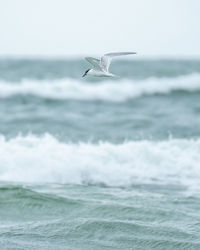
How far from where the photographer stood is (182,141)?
49.3 feet

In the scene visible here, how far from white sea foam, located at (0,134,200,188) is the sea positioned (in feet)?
0.07

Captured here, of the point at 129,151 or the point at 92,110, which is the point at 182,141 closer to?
the point at 129,151

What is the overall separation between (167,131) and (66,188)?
5.91m

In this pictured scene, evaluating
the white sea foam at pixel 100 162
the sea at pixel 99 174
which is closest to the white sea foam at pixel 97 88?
the sea at pixel 99 174

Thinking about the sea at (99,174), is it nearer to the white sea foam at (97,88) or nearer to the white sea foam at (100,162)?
the white sea foam at (100,162)

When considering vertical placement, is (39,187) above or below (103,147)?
below

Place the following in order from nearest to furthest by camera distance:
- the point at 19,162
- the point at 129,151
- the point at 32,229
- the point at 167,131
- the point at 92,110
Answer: the point at 32,229, the point at 19,162, the point at 129,151, the point at 167,131, the point at 92,110

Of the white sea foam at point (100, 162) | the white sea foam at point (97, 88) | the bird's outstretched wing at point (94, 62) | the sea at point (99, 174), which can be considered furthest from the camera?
the white sea foam at point (97, 88)

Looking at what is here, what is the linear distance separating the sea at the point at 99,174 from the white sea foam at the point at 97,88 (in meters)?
1.19

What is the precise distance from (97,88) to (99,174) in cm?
1433

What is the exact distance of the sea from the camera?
863cm

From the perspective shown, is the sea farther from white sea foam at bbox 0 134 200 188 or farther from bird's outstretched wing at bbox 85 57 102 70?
bird's outstretched wing at bbox 85 57 102 70

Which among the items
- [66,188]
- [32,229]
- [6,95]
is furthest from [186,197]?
[6,95]

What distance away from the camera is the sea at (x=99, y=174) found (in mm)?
8633
